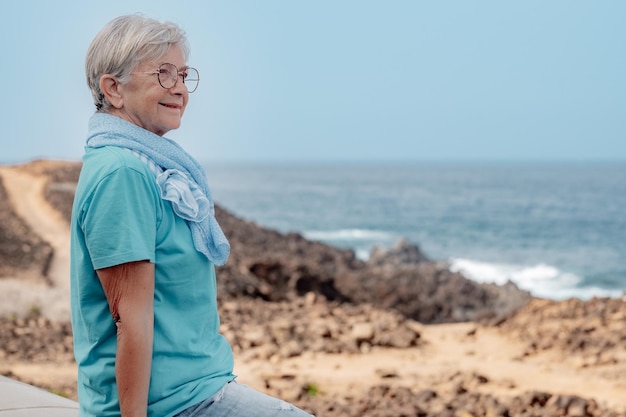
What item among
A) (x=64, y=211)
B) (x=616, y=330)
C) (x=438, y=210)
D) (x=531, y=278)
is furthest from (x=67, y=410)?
(x=438, y=210)

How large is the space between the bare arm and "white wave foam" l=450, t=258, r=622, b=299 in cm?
2562

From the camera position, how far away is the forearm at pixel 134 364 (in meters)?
2.10

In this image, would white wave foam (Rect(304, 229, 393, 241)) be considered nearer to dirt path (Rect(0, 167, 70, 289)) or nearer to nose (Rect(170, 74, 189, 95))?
dirt path (Rect(0, 167, 70, 289))

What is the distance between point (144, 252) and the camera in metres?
2.05

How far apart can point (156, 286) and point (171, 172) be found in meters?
0.31

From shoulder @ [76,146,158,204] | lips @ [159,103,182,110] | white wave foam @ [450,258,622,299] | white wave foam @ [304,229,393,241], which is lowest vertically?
white wave foam @ [304,229,393,241]

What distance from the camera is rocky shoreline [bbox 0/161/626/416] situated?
23.9 ft

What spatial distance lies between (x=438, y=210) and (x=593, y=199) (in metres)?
20.6

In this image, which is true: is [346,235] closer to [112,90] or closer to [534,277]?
[534,277]

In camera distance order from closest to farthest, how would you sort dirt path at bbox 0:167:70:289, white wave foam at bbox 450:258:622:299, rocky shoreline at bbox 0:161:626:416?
rocky shoreline at bbox 0:161:626:416 → dirt path at bbox 0:167:70:289 → white wave foam at bbox 450:258:622:299

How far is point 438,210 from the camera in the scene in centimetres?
6662

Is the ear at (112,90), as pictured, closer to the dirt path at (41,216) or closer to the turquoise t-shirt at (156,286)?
the turquoise t-shirt at (156,286)

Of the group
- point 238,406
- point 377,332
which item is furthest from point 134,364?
point 377,332

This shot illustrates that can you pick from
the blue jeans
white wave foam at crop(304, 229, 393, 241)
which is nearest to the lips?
the blue jeans
